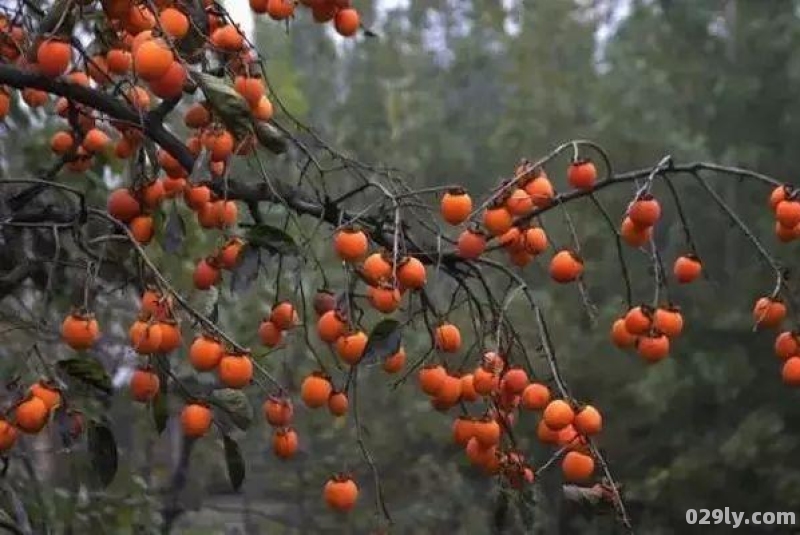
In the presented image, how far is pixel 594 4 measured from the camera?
11.1 m

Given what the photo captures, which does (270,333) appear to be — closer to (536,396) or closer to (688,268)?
(536,396)

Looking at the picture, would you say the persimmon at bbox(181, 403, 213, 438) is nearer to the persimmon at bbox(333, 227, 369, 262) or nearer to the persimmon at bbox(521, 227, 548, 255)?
the persimmon at bbox(333, 227, 369, 262)

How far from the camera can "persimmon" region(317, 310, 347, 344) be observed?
1.51m

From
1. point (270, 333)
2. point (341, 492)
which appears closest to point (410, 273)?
point (270, 333)

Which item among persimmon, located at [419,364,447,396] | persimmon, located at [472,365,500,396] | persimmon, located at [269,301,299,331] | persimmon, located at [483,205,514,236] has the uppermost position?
persimmon, located at [483,205,514,236]

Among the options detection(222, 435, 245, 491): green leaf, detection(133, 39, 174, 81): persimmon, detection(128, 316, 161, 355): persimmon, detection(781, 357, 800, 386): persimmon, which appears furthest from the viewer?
detection(781, 357, 800, 386): persimmon

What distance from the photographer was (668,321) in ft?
5.63

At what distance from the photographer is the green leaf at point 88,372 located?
141cm

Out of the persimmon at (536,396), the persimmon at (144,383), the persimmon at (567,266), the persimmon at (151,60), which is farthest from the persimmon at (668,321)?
the persimmon at (151,60)

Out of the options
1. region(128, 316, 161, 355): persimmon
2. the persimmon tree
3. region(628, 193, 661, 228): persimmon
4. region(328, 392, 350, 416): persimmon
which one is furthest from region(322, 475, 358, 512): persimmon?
region(628, 193, 661, 228): persimmon

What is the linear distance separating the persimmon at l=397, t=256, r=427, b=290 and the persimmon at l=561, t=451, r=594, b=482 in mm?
315

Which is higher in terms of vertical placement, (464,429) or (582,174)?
(582,174)

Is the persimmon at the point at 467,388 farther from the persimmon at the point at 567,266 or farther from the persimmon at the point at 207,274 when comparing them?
the persimmon at the point at 207,274

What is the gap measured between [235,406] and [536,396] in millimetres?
383
